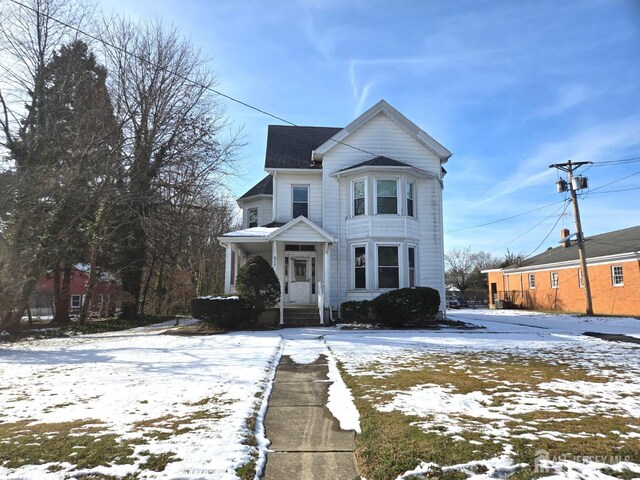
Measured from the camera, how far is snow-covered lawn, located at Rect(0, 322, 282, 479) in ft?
12.1

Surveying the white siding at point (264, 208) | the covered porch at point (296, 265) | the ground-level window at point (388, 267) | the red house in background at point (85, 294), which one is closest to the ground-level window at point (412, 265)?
the ground-level window at point (388, 267)

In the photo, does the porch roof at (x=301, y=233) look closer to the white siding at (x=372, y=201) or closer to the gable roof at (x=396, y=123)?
the white siding at (x=372, y=201)

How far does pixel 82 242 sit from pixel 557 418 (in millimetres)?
20544

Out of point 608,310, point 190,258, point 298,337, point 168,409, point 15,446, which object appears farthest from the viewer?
point 190,258

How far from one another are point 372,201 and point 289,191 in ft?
13.3

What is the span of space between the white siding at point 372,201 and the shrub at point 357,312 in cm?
91

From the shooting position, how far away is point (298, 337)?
1282 cm

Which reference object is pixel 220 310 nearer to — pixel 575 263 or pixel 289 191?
pixel 289 191

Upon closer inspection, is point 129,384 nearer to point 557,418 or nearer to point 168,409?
point 168,409

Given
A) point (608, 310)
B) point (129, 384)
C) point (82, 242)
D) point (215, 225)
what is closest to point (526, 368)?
point (129, 384)

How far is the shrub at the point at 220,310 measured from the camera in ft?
47.1

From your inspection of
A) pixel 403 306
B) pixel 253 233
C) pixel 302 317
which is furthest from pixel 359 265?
pixel 253 233

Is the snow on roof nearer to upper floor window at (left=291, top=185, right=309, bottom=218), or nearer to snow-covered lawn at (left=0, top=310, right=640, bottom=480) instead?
upper floor window at (left=291, top=185, right=309, bottom=218)

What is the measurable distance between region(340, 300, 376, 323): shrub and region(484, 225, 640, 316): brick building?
18.9 m
